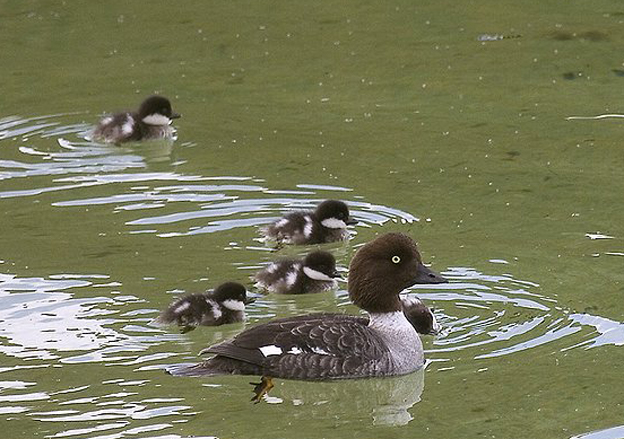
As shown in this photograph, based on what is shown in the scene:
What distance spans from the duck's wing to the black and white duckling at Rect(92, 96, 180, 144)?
415 centimetres

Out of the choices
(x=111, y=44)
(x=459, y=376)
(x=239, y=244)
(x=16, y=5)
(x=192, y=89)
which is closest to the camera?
(x=459, y=376)

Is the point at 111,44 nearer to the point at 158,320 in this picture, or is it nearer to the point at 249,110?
the point at 249,110

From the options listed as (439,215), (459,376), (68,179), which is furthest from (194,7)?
(459,376)

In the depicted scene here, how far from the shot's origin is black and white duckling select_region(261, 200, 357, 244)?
8.80 m

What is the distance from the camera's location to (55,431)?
6207 mm

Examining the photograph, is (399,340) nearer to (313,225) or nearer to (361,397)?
(361,397)

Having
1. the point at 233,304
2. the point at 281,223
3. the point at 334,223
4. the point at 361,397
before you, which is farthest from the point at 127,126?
the point at 361,397

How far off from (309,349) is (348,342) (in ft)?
0.57

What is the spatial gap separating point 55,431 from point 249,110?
218 inches

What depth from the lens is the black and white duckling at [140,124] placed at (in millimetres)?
10836

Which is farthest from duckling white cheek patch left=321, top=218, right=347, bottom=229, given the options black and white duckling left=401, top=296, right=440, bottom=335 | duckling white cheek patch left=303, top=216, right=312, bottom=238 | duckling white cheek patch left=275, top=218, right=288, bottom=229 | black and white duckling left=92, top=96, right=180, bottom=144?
black and white duckling left=92, top=96, right=180, bottom=144

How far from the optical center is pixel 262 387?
267 inches

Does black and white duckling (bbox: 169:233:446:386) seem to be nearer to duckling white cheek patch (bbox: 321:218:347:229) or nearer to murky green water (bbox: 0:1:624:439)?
murky green water (bbox: 0:1:624:439)

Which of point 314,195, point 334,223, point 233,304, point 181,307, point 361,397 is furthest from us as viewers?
point 314,195
